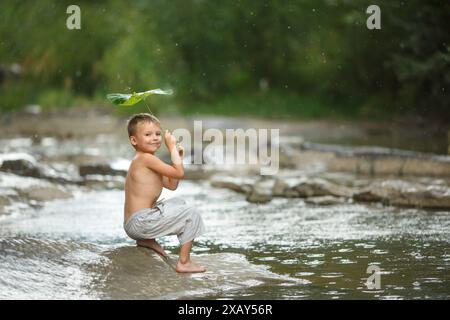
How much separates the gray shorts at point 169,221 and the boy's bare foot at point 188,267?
149mm

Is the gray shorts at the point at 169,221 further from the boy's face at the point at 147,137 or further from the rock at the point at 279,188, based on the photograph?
the rock at the point at 279,188

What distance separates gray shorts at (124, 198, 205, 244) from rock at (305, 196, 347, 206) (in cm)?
432

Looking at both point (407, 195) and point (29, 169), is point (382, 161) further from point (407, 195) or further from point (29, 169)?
point (29, 169)

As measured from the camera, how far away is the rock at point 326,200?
10.1 m

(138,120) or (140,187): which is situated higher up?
(138,120)

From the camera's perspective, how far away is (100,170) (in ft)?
43.2

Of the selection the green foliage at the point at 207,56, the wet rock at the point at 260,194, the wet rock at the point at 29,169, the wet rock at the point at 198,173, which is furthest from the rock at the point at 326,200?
the green foliage at the point at 207,56

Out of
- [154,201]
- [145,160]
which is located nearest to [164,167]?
[145,160]

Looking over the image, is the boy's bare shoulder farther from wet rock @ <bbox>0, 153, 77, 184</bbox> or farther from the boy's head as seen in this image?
wet rock @ <bbox>0, 153, 77, 184</bbox>

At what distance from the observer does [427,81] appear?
19562 millimetres

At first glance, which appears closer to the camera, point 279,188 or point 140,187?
point 140,187

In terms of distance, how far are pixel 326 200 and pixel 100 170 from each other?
424cm

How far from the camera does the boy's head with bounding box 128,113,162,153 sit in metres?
6.06
